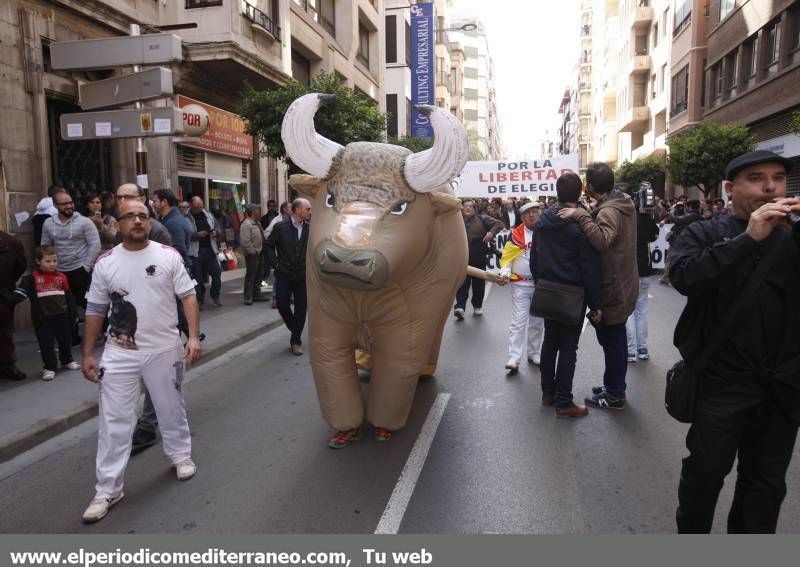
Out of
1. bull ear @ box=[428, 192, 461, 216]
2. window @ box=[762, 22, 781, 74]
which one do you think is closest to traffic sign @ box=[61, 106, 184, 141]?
bull ear @ box=[428, 192, 461, 216]

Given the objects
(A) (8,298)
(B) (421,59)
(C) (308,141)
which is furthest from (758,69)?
(A) (8,298)

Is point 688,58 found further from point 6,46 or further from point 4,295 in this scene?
point 4,295

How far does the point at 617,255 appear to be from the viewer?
4.98 metres

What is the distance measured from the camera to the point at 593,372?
637 centimetres

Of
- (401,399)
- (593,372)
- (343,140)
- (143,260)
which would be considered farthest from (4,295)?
(343,140)

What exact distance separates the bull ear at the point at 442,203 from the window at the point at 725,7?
981 inches

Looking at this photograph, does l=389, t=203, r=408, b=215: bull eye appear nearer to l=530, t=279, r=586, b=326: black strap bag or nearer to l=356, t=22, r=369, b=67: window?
l=530, t=279, r=586, b=326: black strap bag

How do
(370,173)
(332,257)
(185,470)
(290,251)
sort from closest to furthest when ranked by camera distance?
(332,257) → (185,470) → (370,173) → (290,251)

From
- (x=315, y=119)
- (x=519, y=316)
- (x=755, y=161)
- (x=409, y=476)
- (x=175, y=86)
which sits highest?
(x=175, y=86)

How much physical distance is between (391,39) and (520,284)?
30.1 meters

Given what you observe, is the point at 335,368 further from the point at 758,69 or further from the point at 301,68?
the point at 758,69

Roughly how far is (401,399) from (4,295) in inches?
170

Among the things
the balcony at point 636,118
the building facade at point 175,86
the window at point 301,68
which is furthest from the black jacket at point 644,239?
the balcony at point 636,118

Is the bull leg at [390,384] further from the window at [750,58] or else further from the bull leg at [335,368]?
the window at [750,58]
